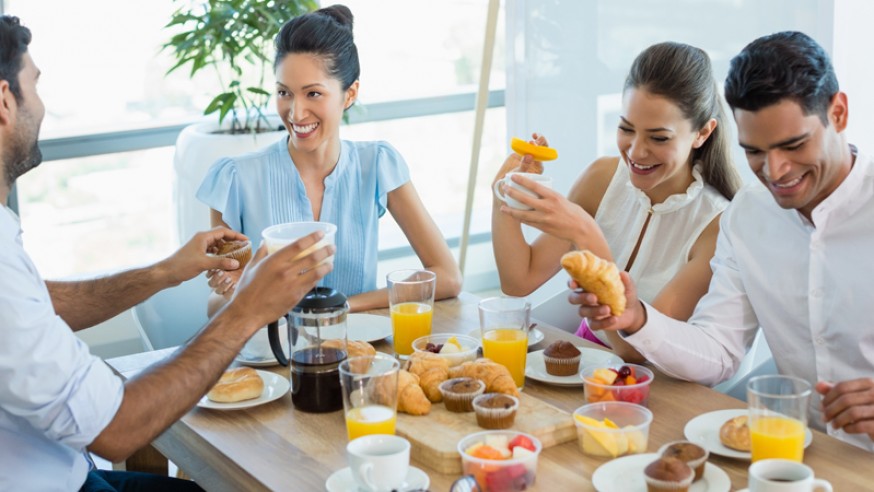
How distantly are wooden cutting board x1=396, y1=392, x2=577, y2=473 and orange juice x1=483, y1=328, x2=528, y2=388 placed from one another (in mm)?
128

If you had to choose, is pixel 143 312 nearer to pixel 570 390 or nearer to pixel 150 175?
pixel 570 390

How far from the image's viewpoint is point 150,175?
201 inches

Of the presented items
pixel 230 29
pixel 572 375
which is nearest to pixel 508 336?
pixel 572 375

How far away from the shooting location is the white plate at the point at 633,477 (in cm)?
154

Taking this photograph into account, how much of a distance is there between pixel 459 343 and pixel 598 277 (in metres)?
0.34

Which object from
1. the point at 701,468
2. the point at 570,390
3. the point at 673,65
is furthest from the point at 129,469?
the point at 673,65

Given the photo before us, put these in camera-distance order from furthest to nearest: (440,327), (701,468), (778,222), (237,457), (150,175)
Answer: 1. (150,175)
2. (440,327)
3. (778,222)
4. (237,457)
5. (701,468)

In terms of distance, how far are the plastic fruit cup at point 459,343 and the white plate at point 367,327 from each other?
0.17 metres

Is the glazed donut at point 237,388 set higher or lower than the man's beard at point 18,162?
lower

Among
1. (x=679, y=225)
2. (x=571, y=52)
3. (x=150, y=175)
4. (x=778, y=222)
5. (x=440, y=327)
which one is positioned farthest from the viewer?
(x=150, y=175)

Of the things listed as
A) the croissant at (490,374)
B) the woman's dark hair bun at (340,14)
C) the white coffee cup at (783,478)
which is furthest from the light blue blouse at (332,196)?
the white coffee cup at (783,478)

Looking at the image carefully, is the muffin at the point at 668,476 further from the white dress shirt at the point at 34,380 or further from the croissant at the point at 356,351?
the white dress shirt at the point at 34,380

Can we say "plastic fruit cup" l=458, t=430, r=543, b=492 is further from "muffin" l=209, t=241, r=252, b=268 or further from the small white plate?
"muffin" l=209, t=241, r=252, b=268

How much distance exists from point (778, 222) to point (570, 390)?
0.56m
